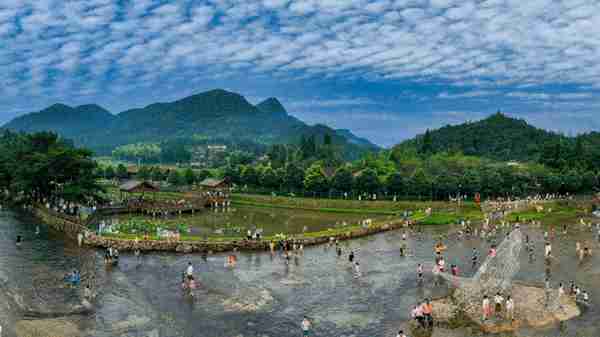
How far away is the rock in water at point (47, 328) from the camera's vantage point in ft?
77.8

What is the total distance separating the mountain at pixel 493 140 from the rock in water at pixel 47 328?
12821 centimetres

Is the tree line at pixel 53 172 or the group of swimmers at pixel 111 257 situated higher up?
the tree line at pixel 53 172

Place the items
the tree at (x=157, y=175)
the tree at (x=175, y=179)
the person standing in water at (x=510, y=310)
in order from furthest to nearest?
the tree at (x=157, y=175)
the tree at (x=175, y=179)
the person standing in water at (x=510, y=310)

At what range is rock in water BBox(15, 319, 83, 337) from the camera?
23.7 m

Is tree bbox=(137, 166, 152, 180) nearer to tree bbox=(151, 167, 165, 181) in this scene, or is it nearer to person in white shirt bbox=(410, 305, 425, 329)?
tree bbox=(151, 167, 165, 181)

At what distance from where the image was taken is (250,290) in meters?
31.7

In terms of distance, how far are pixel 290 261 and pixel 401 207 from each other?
120 feet

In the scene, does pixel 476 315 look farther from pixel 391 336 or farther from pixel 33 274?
pixel 33 274

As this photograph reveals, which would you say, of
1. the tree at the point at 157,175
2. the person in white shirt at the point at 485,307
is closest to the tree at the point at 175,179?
the tree at the point at 157,175

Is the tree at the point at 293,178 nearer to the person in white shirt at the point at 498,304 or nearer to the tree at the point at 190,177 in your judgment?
the tree at the point at 190,177

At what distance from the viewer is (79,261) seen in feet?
128

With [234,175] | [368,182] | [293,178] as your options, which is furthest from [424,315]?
[234,175]

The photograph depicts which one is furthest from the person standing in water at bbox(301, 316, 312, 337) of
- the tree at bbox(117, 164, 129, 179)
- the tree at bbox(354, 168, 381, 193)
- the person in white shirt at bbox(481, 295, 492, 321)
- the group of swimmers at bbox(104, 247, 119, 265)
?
the tree at bbox(117, 164, 129, 179)

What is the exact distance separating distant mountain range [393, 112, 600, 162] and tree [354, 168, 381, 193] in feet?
224
